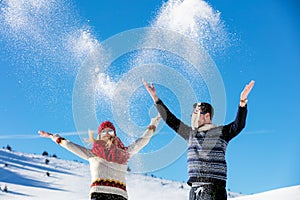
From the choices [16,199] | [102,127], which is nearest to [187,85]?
[102,127]

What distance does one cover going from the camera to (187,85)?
253 inches

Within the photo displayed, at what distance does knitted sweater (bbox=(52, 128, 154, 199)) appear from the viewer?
20.7 ft

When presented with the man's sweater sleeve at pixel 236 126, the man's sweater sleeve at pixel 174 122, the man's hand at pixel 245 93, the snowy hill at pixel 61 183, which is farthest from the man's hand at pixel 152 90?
the snowy hill at pixel 61 183

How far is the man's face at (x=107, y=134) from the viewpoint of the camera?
21.8 feet

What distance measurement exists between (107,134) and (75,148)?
498 millimetres

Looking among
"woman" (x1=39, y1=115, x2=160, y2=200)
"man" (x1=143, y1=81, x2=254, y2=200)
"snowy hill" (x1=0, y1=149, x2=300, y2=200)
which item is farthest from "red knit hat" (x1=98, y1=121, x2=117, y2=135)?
"snowy hill" (x1=0, y1=149, x2=300, y2=200)

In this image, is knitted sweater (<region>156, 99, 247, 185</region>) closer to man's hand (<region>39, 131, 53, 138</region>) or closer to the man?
the man

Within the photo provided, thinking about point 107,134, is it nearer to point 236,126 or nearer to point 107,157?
point 107,157

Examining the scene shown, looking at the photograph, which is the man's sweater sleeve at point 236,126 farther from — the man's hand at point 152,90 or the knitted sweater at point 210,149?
the man's hand at point 152,90

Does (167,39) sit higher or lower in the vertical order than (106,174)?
higher

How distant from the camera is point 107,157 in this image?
644 cm

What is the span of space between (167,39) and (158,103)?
101cm

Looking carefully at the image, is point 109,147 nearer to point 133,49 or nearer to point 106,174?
point 106,174

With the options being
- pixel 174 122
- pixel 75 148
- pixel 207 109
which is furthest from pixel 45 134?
pixel 207 109
